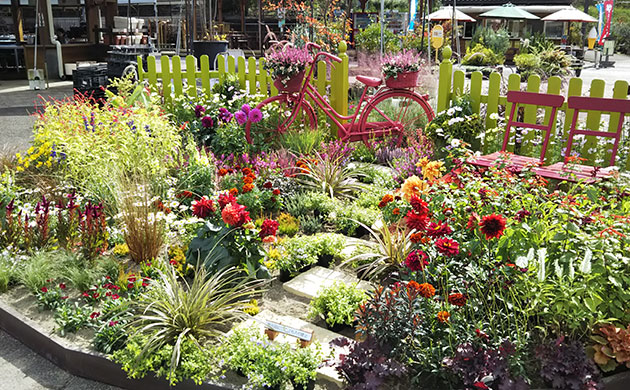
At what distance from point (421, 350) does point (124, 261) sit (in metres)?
2.35

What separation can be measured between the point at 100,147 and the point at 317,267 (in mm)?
2459

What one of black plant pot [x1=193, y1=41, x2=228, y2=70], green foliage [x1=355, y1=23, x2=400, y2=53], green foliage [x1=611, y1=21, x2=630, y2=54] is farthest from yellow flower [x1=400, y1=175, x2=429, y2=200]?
green foliage [x1=611, y1=21, x2=630, y2=54]

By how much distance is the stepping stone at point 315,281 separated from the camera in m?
3.62

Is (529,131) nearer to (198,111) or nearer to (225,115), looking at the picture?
(225,115)

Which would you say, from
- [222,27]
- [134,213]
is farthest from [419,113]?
[222,27]

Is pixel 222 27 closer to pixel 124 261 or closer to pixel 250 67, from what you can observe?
pixel 250 67

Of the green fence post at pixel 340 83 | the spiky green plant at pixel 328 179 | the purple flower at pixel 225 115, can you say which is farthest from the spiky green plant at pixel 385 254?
the green fence post at pixel 340 83

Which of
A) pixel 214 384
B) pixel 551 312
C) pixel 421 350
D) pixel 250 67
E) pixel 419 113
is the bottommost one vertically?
pixel 214 384

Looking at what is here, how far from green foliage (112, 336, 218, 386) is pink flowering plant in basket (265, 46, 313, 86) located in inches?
147

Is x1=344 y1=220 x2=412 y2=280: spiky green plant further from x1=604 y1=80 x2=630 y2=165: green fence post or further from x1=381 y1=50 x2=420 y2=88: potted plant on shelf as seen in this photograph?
x1=381 y1=50 x2=420 y2=88: potted plant on shelf

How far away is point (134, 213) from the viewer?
3881mm

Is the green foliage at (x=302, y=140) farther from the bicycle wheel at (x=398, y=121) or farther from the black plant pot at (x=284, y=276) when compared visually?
the black plant pot at (x=284, y=276)

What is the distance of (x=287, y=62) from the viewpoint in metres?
5.93

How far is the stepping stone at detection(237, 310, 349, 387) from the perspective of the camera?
2811 millimetres
